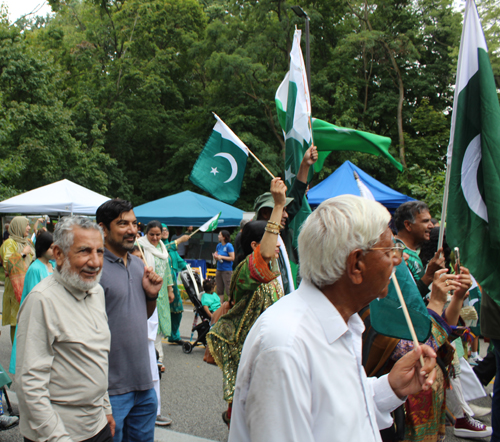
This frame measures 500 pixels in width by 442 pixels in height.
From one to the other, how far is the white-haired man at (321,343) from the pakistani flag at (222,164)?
3.48 metres

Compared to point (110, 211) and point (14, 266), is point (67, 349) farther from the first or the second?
point (14, 266)

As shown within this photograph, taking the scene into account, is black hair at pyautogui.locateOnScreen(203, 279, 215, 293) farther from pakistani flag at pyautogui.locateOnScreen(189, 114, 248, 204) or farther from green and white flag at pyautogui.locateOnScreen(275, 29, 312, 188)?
green and white flag at pyautogui.locateOnScreen(275, 29, 312, 188)

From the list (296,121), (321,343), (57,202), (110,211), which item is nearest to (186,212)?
(57,202)

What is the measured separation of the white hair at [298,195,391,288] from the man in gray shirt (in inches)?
63.5

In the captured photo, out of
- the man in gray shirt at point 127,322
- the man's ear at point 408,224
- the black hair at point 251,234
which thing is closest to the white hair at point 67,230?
the man in gray shirt at point 127,322

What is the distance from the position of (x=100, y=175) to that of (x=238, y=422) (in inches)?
940

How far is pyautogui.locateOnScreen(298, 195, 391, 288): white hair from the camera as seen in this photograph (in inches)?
61.3

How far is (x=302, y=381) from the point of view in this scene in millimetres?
1356

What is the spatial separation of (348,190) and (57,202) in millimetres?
7796

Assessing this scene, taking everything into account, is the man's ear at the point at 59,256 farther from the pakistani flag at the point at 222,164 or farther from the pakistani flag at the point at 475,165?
the pakistani flag at the point at 222,164

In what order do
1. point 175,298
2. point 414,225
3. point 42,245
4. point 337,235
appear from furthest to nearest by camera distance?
point 175,298
point 42,245
point 414,225
point 337,235

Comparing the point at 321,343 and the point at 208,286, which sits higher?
the point at 321,343

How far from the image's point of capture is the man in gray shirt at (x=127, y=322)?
2.82 m

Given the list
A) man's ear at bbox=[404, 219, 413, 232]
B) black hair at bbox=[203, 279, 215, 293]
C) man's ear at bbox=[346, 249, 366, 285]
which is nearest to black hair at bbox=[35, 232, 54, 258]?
black hair at bbox=[203, 279, 215, 293]
